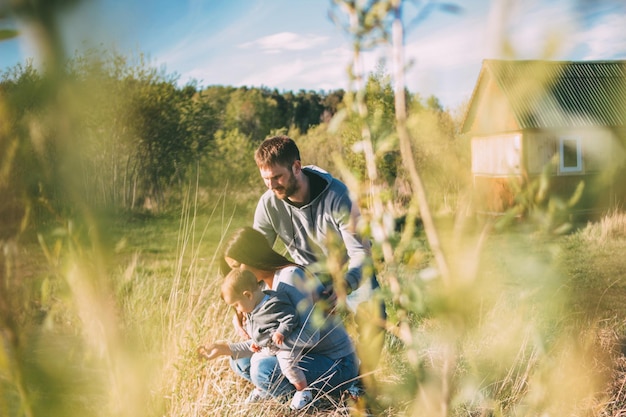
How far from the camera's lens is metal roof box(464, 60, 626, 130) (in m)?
0.53

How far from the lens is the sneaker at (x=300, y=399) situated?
9.02 feet

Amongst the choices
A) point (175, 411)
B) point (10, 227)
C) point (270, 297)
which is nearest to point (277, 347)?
point (270, 297)

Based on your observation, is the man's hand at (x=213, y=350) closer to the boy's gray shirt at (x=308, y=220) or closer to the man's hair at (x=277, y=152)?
the boy's gray shirt at (x=308, y=220)

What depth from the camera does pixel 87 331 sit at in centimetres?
51

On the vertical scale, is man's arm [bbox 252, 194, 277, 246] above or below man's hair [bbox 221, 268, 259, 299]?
above

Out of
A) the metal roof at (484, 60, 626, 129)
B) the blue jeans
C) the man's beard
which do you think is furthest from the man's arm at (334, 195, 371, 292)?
the metal roof at (484, 60, 626, 129)

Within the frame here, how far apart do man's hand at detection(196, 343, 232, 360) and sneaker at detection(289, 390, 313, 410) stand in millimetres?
411

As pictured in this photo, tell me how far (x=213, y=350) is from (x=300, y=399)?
1.57ft

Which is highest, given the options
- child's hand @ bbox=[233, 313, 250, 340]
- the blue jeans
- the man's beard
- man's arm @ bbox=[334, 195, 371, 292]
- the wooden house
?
the wooden house

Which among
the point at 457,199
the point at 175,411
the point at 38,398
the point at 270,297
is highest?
the point at 457,199

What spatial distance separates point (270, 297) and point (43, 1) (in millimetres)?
2596

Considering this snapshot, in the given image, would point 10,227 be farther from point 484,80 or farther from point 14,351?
point 484,80

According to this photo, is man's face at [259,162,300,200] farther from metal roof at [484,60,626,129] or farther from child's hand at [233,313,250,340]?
metal roof at [484,60,626,129]

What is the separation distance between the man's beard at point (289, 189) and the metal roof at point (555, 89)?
2402mm
